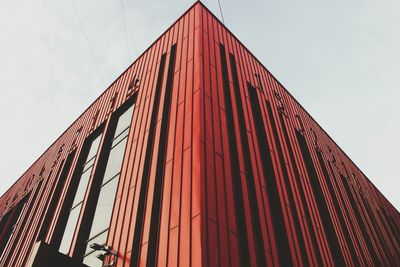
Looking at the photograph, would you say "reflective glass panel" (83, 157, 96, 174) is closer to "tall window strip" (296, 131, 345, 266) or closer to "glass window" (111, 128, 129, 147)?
"glass window" (111, 128, 129, 147)

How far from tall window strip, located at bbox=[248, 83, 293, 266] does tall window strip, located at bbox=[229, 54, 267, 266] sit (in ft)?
2.74

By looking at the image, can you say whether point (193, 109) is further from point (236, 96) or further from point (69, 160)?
point (69, 160)

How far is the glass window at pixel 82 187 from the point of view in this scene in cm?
1182

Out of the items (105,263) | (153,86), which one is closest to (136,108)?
(153,86)

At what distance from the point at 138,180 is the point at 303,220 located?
5163 millimetres

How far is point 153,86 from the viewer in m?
11.3

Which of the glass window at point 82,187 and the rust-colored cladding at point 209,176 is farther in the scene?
the glass window at point 82,187

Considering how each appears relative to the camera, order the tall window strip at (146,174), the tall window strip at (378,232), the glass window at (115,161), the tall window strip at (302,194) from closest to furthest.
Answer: the tall window strip at (146,174) → the tall window strip at (302,194) → the glass window at (115,161) → the tall window strip at (378,232)

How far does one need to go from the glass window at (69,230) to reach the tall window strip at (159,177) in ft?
14.4

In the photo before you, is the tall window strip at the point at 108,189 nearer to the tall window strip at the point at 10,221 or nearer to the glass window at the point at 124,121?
the glass window at the point at 124,121

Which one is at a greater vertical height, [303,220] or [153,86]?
[153,86]

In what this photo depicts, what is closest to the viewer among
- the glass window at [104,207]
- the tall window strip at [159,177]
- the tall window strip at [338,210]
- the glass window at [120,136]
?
the tall window strip at [159,177]

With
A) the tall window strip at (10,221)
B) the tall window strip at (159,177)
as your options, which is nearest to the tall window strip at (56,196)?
the tall window strip at (10,221)

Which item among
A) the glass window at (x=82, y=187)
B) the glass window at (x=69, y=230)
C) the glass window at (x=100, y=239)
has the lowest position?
the glass window at (x=100, y=239)
